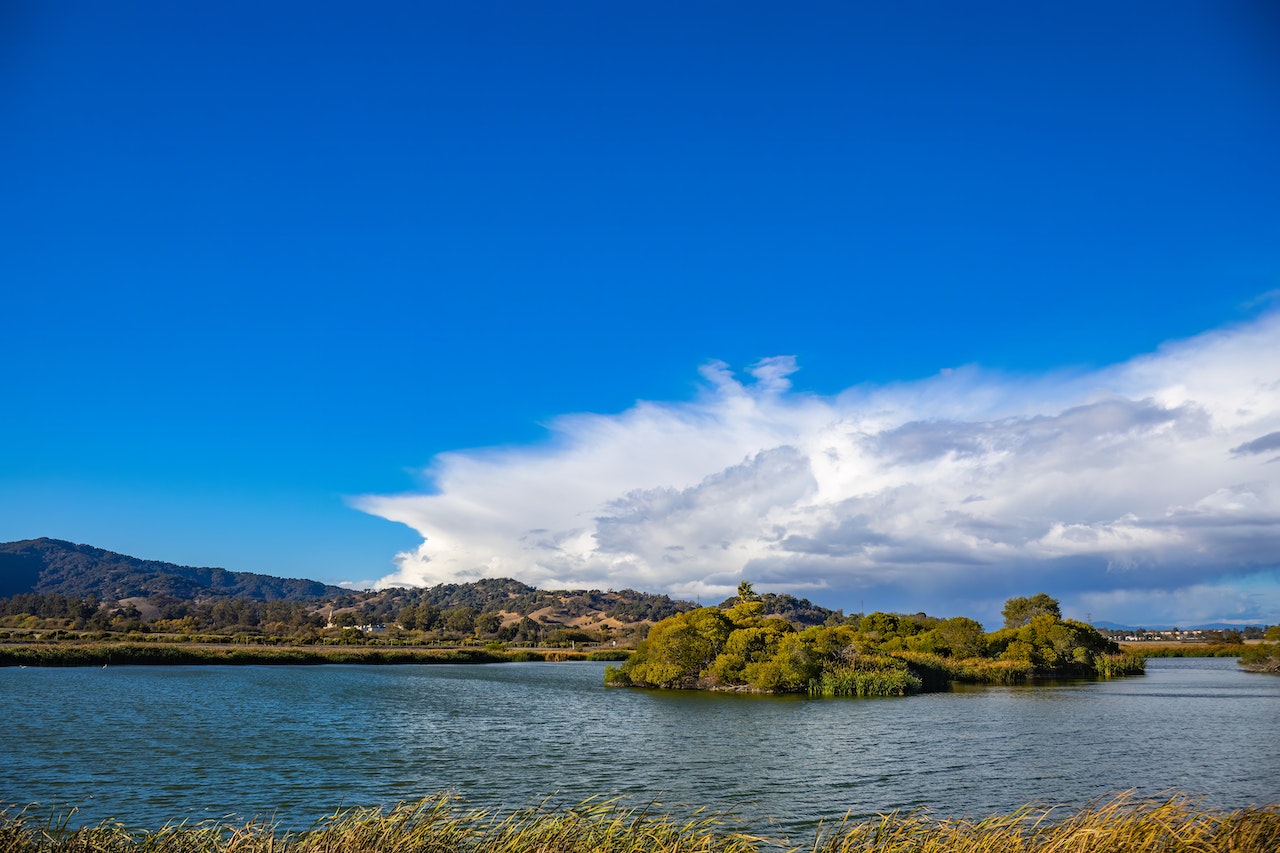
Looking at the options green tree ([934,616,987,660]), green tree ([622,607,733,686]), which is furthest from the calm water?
green tree ([934,616,987,660])

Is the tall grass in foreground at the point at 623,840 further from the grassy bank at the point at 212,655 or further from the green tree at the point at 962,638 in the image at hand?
the grassy bank at the point at 212,655

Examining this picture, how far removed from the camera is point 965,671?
311ft

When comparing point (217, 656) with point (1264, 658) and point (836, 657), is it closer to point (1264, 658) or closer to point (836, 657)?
point (836, 657)

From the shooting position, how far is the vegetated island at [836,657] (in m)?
76.7

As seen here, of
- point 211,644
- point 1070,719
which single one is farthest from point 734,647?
point 211,644

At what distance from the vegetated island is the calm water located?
16.8 ft

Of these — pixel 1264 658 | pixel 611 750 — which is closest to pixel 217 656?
pixel 611 750

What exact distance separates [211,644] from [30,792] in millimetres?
117874

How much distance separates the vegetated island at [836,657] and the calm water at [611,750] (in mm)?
5131

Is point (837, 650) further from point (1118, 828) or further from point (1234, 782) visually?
point (1118, 828)

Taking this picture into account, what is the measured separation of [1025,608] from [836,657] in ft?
208

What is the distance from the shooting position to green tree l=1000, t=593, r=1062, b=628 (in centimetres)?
12706

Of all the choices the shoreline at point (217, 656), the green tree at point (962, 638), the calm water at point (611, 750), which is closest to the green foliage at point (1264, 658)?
the green tree at point (962, 638)

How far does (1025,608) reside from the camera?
129 m
